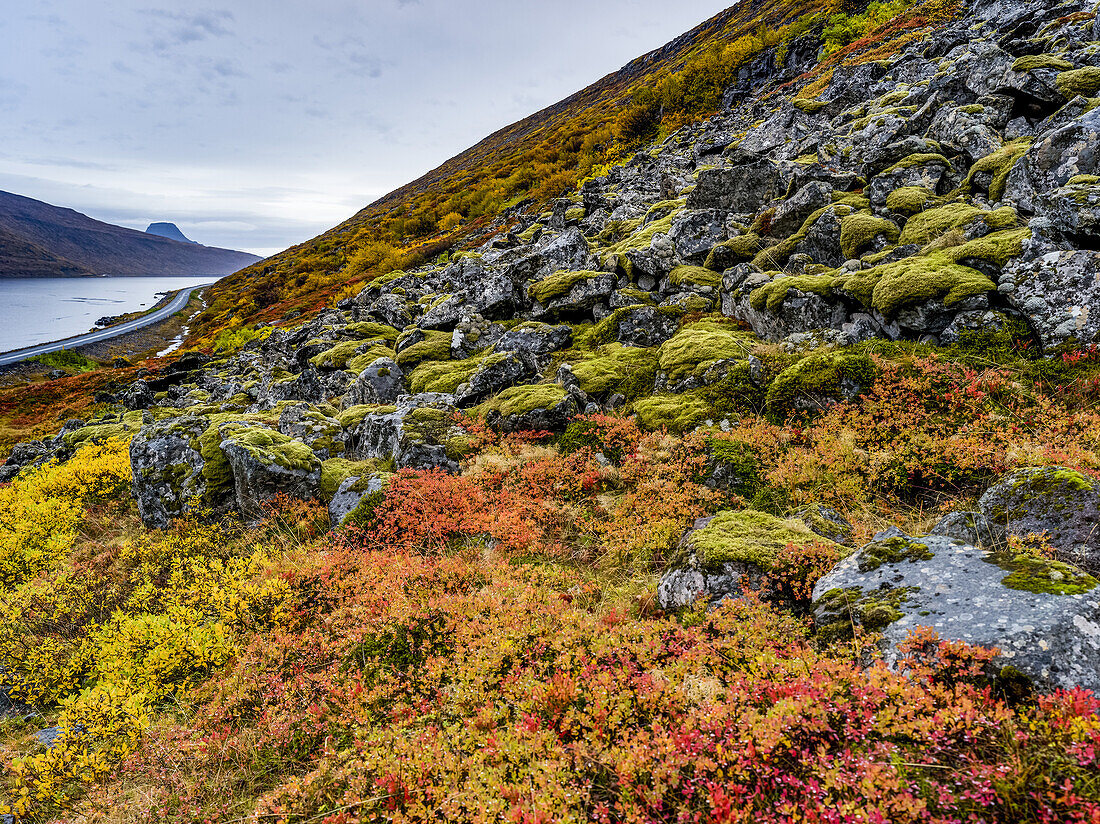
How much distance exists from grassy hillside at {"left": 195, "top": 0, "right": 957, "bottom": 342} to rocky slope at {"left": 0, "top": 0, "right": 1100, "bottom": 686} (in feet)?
66.6

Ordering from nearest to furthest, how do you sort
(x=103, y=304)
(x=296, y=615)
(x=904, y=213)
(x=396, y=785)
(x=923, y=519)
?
(x=396, y=785) < (x=923, y=519) < (x=296, y=615) < (x=904, y=213) < (x=103, y=304)

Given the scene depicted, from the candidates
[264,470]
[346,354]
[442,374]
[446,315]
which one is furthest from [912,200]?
[346,354]

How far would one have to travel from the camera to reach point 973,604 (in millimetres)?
4570

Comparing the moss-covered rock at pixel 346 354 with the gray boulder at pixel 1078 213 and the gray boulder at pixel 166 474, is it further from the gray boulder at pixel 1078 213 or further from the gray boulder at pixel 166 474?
the gray boulder at pixel 1078 213

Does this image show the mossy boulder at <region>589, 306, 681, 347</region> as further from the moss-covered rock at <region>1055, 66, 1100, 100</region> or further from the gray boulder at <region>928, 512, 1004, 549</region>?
the moss-covered rock at <region>1055, 66, 1100, 100</region>

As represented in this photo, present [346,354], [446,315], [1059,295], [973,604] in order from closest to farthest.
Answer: [973,604] < [1059,295] < [446,315] < [346,354]

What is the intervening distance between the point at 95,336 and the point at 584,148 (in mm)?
78858

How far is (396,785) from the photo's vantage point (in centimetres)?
458

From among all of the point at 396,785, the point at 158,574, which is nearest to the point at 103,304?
the point at 158,574

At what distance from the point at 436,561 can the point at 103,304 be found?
17982 centimetres

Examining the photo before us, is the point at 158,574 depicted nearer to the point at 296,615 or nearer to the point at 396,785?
the point at 296,615

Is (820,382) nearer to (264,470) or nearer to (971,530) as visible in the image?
(971,530)

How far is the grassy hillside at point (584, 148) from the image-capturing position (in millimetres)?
42188

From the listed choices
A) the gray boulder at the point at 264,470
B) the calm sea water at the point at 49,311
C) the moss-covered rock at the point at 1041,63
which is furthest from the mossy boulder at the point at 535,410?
the calm sea water at the point at 49,311
